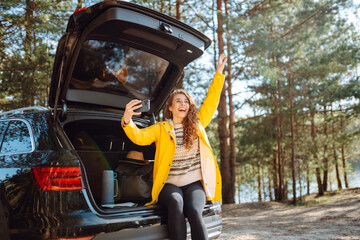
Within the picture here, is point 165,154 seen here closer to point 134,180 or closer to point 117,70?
point 134,180

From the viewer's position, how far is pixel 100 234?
6.63 feet

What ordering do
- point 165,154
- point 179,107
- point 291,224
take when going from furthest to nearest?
point 291,224, point 179,107, point 165,154

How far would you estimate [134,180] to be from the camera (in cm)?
321

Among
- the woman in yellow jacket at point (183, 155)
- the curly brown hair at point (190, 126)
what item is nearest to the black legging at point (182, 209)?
the woman in yellow jacket at point (183, 155)

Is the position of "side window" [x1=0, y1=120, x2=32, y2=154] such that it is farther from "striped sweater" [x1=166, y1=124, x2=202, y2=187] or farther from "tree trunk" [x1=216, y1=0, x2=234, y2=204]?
"tree trunk" [x1=216, y1=0, x2=234, y2=204]

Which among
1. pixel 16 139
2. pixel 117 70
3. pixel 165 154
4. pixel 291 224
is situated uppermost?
pixel 117 70

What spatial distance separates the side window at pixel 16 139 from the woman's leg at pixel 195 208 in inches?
53.9

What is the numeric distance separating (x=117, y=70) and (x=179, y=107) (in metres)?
0.99

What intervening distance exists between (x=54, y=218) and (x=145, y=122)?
1.99 m

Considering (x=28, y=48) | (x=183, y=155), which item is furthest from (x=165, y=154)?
(x=28, y=48)

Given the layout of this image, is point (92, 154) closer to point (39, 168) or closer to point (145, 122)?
point (145, 122)

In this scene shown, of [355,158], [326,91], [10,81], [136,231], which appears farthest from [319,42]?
[136,231]

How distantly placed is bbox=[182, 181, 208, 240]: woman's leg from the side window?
1370 mm

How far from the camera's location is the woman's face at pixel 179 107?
9.82 ft
